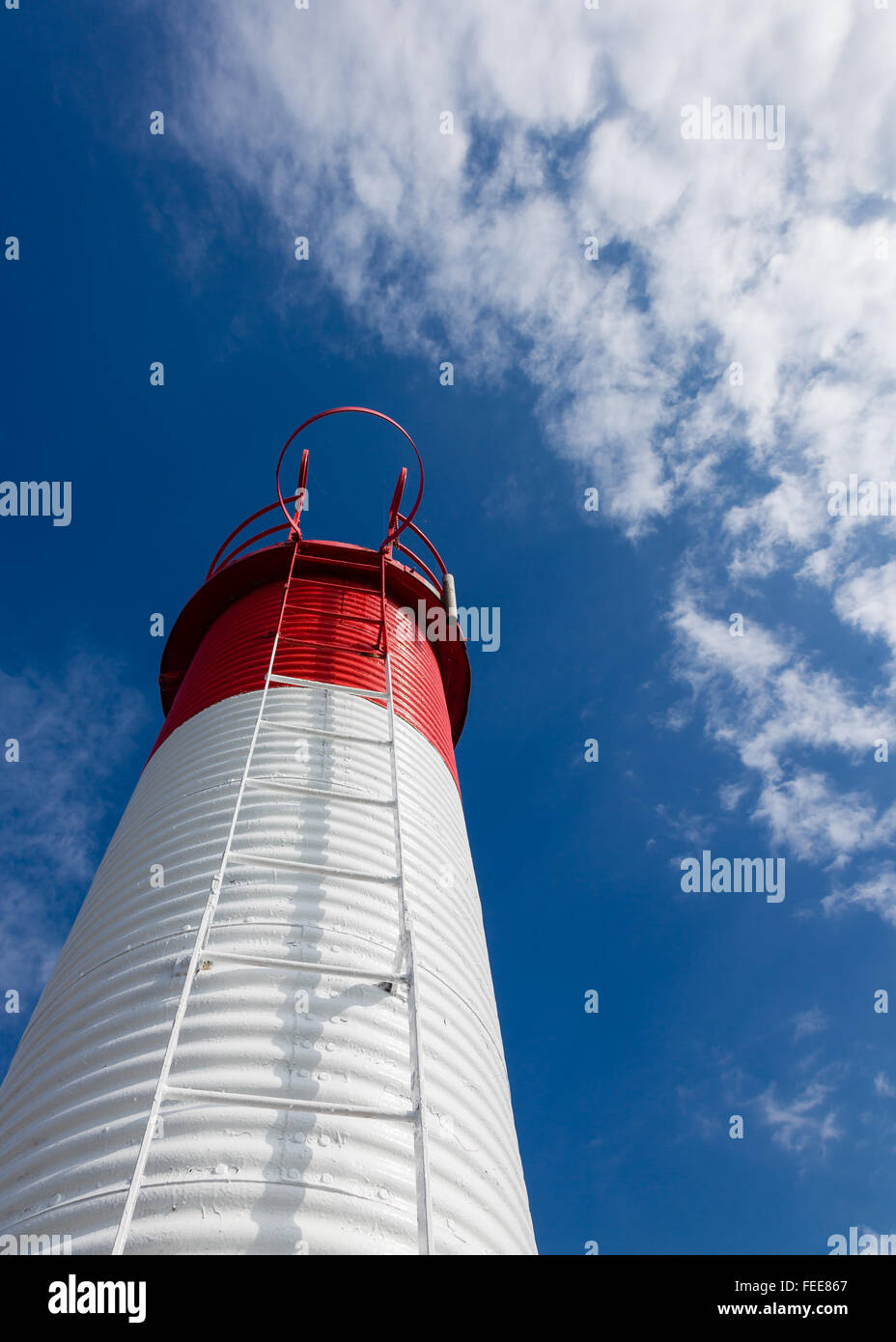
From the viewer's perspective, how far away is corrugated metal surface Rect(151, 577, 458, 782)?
287 inches

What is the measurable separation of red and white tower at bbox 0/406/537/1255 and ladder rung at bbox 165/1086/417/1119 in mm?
12

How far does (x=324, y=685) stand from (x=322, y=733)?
69cm

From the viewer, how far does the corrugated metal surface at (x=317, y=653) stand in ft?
23.9

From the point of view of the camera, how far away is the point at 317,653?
741cm

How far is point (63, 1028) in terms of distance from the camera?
4.71 m

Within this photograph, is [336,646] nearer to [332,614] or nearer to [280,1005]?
[332,614]

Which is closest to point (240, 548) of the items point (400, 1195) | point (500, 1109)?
point (500, 1109)

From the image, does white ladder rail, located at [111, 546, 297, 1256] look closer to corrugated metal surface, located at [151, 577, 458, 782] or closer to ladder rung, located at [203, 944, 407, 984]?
ladder rung, located at [203, 944, 407, 984]

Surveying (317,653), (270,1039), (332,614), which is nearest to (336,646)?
(317,653)

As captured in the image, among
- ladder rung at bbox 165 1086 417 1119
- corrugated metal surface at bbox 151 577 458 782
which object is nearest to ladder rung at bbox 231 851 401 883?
ladder rung at bbox 165 1086 417 1119

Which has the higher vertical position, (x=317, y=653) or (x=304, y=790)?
(x=317, y=653)

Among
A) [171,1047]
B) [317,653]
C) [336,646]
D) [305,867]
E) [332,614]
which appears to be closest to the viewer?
[171,1047]
